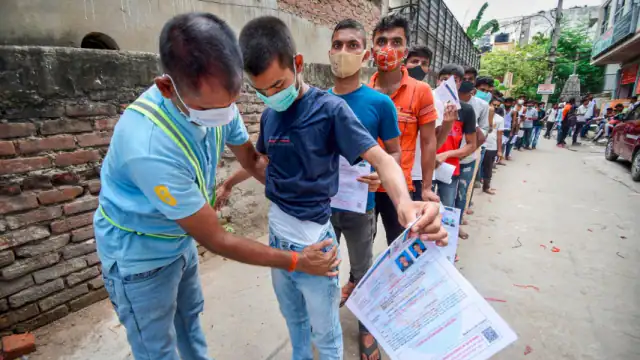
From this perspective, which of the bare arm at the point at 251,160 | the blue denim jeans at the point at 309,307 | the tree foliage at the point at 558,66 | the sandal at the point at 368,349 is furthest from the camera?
the tree foliage at the point at 558,66

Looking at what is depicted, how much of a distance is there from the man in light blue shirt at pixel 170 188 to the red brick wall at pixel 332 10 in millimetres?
3527

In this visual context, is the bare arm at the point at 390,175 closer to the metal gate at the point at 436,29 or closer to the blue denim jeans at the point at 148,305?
the blue denim jeans at the point at 148,305

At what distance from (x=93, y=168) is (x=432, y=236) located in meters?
2.30

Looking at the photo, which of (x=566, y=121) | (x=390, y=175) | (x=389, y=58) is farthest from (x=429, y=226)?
(x=566, y=121)

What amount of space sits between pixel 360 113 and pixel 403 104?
20.2 inches

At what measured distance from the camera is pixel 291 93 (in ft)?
3.83

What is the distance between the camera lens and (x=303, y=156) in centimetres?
117

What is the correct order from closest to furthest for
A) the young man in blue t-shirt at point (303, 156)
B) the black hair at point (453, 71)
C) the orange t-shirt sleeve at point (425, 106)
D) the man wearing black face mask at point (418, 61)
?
the young man in blue t-shirt at point (303, 156) < the orange t-shirt sleeve at point (425, 106) < the man wearing black face mask at point (418, 61) < the black hair at point (453, 71)

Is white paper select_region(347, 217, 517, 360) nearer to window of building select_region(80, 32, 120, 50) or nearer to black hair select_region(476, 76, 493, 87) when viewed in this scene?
window of building select_region(80, 32, 120, 50)

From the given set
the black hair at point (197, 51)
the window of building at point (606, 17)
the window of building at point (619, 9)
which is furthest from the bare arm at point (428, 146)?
the window of building at point (606, 17)

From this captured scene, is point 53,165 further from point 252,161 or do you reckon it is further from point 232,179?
point 252,161

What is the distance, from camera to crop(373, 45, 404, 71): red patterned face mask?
204 centimetres

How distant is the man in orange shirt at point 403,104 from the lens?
2027mm

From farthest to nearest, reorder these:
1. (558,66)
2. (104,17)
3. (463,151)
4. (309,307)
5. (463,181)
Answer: (558,66) < (463,181) < (463,151) < (104,17) < (309,307)
